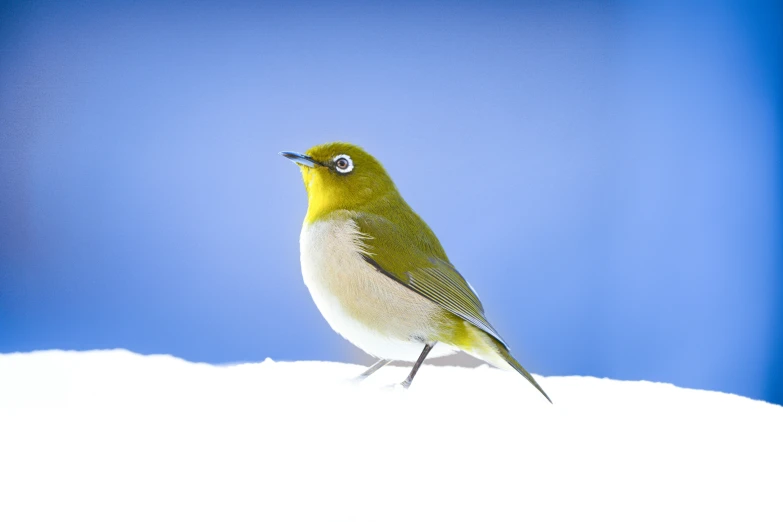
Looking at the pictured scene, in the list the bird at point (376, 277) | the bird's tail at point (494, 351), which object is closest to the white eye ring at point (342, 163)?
the bird at point (376, 277)

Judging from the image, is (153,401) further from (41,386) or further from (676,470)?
(676,470)

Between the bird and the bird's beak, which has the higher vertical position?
the bird's beak

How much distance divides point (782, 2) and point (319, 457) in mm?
1883

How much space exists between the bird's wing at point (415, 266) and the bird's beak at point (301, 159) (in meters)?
0.11

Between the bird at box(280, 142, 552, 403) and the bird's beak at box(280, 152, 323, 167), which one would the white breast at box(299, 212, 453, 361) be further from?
the bird's beak at box(280, 152, 323, 167)

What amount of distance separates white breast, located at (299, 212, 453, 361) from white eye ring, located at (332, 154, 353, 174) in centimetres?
9

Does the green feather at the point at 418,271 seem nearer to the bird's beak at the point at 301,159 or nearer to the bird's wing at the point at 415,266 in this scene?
the bird's wing at the point at 415,266

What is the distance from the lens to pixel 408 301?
106 centimetres

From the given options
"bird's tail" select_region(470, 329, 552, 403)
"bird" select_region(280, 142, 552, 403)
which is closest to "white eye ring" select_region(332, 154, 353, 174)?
"bird" select_region(280, 142, 552, 403)

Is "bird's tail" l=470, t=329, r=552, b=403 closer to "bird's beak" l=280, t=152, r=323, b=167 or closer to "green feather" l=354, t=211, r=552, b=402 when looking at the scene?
"green feather" l=354, t=211, r=552, b=402

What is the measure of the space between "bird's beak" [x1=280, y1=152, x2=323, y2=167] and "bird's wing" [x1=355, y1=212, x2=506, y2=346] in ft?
0.37

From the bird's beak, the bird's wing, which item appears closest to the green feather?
the bird's wing

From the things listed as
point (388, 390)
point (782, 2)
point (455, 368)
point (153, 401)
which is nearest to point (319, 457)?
point (388, 390)

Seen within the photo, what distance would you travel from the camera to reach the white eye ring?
3.67ft
